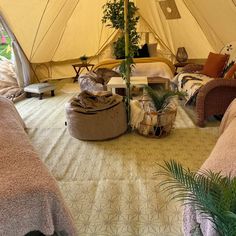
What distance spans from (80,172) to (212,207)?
177 cm

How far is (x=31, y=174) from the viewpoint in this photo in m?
1.47

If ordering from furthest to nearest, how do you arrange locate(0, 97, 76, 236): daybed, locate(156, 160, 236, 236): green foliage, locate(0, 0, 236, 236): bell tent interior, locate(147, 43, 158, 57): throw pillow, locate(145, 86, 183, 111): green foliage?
locate(147, 43, 158, 57): throw pillow < locate(145, 86, 183, 111): green foliage < locate(0, 0, 236, 236): bell tent interior < locate(0, 97, 76, 236): daybed < locate(156, 160, 236, 236): green foliage

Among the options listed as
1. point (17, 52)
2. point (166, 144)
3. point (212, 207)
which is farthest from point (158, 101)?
point (17, 52)

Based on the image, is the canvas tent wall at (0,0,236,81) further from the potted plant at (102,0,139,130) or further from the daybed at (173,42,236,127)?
the potted plant at (102,0,139,130)

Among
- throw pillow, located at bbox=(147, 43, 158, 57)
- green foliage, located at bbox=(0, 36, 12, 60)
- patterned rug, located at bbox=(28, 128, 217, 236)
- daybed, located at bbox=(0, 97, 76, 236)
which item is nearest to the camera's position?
daybed, located at bbox=(0, 97, 76, 236)

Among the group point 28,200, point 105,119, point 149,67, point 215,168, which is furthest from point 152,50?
point 28,200

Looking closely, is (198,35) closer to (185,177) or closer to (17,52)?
(17,52)

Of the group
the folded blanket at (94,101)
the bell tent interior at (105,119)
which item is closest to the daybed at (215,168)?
the bell tent interior at (105,119)

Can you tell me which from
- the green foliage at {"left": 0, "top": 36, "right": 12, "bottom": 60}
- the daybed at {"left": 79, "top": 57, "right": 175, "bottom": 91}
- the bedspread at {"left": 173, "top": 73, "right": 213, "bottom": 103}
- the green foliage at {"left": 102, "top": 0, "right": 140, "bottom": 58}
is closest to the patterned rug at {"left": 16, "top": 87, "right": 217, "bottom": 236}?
the bedspread at {"left": 173, "top": 73, "right": 213, "bottom": 103}

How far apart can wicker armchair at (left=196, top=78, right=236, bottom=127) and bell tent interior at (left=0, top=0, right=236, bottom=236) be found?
0.01 meters

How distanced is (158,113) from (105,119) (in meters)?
0.62

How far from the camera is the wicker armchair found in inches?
137

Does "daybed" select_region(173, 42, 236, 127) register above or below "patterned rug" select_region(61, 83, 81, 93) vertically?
above

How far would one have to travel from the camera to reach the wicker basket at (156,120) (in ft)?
10.8
